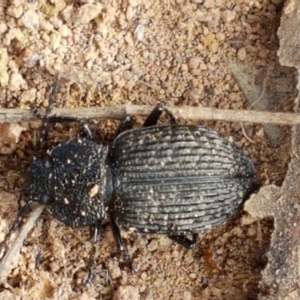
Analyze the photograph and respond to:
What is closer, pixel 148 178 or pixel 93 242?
pixel 148 178

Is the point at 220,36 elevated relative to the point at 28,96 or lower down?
elevated

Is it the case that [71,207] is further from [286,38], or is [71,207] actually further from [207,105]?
[286,38]

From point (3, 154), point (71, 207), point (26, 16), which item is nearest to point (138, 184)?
point (71, 207)

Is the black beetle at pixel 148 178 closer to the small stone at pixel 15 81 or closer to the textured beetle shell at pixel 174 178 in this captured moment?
the textured beetle shell at pixel 174 178

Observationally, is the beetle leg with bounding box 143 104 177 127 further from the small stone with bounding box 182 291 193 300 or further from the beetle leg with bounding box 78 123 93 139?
the small stone with bounding box 182 291 193 300

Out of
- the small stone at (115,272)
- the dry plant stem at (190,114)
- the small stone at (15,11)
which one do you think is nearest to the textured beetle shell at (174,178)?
the dry plant stem at (190,114)

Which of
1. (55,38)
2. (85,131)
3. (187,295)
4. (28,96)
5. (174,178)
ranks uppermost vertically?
(55,38)

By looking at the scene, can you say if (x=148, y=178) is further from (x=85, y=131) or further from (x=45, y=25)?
(x=45, y=25)

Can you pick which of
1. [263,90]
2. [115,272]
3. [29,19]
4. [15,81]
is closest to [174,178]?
[115,272]

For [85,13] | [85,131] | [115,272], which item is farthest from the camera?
[115,272]
